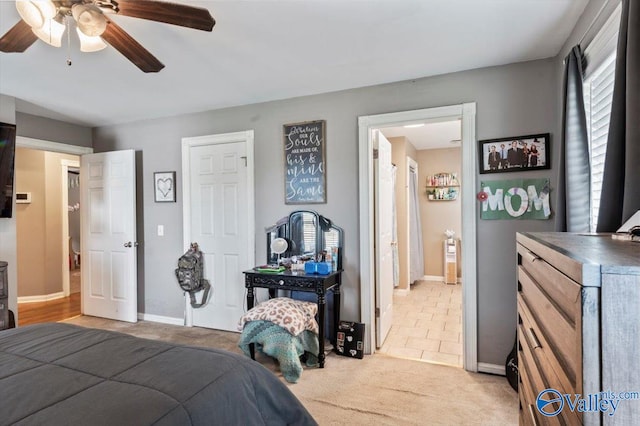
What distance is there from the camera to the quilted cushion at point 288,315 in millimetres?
2553

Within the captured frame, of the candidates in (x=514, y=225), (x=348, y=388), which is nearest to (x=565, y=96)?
(x=514, y=225)

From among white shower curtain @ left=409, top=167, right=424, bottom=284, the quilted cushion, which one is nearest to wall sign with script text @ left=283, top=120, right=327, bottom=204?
the quilted cushion

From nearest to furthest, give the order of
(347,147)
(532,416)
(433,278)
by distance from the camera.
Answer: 1. (532,416)
2. (347,147)
3. (433,278)

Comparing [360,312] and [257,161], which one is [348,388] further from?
[257,161]

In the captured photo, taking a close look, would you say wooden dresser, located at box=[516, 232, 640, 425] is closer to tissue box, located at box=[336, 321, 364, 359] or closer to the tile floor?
tissue box, located at box=[336, 321, 364, 359]

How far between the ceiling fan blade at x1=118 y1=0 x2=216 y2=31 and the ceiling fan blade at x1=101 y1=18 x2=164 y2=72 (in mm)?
125

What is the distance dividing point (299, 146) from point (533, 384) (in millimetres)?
2639

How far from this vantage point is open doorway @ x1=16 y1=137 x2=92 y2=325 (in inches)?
190

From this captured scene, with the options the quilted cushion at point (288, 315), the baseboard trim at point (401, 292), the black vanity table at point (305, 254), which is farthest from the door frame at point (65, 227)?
the baseboard trim at point (401, 292)

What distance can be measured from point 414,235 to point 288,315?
396cm

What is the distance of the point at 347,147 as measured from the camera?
10.2 feet

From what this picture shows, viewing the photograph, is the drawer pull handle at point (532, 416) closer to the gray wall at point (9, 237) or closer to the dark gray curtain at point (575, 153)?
the dark gray curtain at point (575, 153)

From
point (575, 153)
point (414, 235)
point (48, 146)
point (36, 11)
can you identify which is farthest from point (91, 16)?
point (414, 235)

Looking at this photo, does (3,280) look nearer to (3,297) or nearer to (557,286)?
(3,297)
